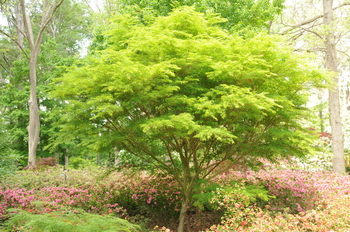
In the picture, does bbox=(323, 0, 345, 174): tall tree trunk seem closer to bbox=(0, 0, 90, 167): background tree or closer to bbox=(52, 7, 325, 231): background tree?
bbox=(52, 7, 325, 231): background tree

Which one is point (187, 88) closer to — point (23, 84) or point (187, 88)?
point (187, 88)

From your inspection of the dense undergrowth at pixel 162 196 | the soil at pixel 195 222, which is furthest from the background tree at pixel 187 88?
the dense undergrowth at pixel 162 196

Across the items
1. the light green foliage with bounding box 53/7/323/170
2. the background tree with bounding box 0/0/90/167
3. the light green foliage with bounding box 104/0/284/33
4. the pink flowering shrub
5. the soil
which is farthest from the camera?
the background tree with bounding box 0/0/90/167

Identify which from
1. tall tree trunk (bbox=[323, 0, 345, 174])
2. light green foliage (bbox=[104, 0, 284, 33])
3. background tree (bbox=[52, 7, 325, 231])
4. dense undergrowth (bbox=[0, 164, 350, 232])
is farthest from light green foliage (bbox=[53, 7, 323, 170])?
tall tree trunk (bbox=[323, 0, 345, 174])

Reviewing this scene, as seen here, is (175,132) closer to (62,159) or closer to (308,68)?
(308,68)

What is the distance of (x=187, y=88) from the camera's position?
5715mm

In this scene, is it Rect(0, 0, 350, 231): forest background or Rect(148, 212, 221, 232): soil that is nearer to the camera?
Rect(0, 0, 350, 231): forest background

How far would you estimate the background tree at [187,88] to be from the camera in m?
4.90

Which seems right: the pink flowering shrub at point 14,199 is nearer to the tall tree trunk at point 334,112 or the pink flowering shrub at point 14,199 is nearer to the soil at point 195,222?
the soil at point 195,222

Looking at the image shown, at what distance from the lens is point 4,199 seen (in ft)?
22.7

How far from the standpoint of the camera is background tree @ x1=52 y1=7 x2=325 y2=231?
16.1 feet

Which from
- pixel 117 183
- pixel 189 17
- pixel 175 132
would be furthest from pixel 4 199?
pixel 189 17

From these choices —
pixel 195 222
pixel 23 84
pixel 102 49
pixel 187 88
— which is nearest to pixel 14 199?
Answer: pixel 195 222

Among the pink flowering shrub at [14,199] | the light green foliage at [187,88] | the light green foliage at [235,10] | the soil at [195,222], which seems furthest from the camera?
the light green foliage at [235,10]
